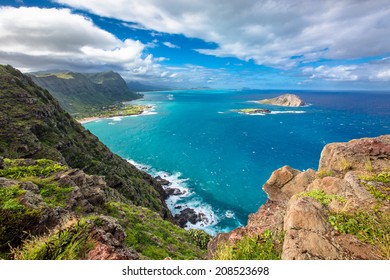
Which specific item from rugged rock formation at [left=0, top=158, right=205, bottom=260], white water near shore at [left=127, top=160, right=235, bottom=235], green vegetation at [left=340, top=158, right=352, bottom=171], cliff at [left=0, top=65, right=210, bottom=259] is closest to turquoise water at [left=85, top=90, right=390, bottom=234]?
white water near shore at [left=127, top=160, right=235, bottom=235]

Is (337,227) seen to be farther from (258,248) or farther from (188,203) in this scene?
(188,203)

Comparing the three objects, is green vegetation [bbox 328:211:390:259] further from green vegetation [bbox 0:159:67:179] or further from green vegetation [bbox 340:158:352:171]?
green vegetation [bbox 0:159:67:179]

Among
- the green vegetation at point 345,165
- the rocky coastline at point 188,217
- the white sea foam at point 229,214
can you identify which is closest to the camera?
the green vegetation at point 345,165

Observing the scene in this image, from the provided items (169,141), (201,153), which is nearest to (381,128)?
(201,153)

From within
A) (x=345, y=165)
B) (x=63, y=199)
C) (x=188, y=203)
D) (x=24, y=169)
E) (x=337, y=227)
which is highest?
(x=337, y=227)

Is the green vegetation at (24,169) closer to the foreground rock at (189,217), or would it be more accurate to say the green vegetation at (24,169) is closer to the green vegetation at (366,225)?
the green vegetation at (366,225)

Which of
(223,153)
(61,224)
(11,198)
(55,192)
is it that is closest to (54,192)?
(55,192)

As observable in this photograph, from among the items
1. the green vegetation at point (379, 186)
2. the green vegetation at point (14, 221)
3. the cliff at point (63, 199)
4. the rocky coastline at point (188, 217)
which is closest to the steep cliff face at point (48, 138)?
the cliff at point (63, 199)
